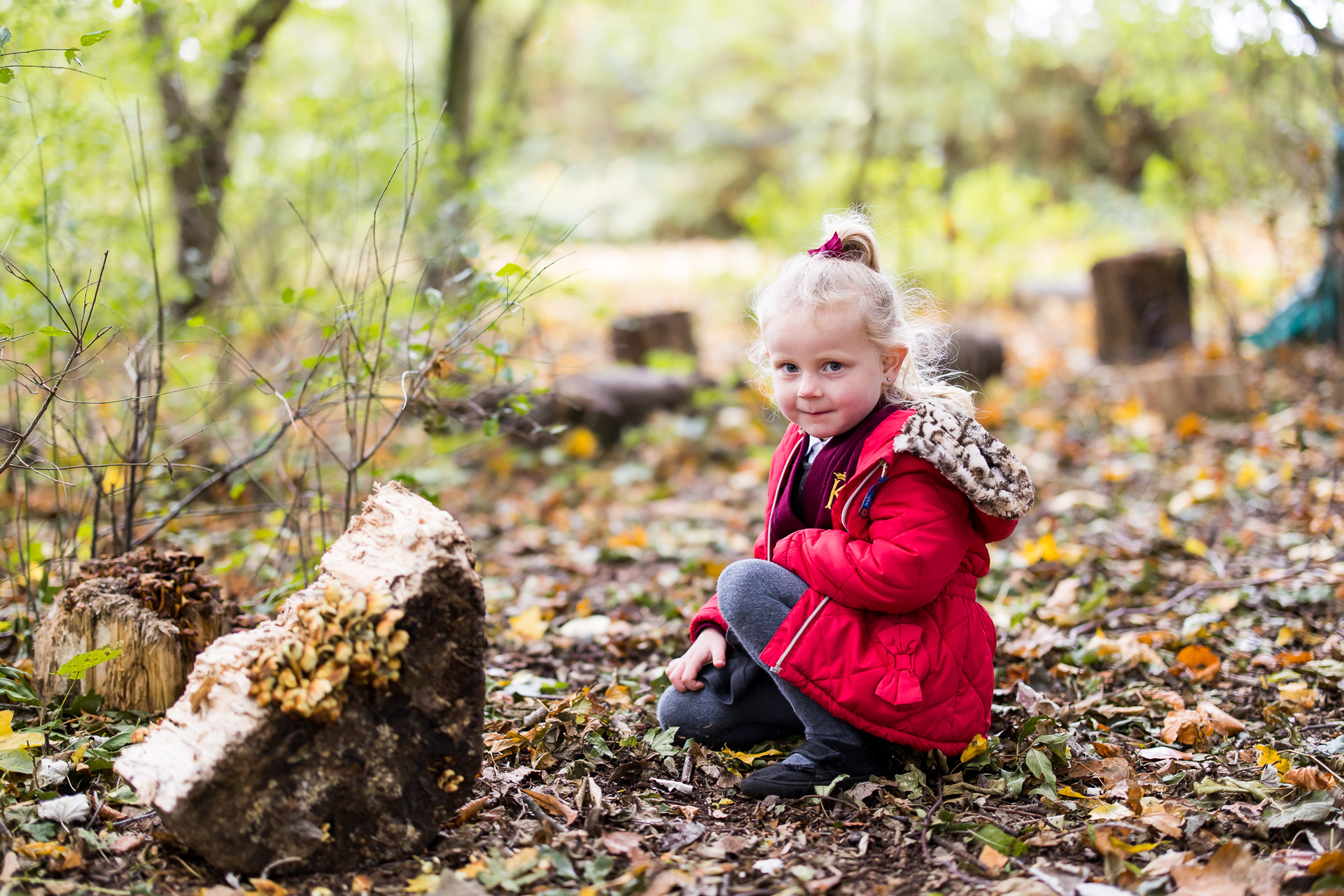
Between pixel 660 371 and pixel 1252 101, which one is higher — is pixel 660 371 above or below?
below

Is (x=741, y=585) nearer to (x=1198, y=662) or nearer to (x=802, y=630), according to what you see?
(x=802, y=630)

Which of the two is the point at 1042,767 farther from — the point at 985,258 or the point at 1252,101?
the point at 985,258

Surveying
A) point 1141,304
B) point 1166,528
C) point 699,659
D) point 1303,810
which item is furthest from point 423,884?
point 1141,304

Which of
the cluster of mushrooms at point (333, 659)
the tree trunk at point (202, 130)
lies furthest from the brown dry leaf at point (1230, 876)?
the tree trunk at point (202, 130)

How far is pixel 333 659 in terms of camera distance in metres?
1.87

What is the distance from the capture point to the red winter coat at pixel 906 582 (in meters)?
2.15

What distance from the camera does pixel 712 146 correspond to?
52.8 ft

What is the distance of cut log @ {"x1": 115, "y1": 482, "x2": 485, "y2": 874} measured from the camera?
6.00 feet

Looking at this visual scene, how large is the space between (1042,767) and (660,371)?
494cm

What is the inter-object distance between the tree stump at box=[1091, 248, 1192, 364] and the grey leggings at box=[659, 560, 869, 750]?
600 cm

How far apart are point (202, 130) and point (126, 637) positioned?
3.83 meters

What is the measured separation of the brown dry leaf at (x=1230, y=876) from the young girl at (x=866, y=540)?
22.9 inches

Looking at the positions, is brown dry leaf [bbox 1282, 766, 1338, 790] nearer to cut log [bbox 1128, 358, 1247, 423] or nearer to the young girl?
the young girl

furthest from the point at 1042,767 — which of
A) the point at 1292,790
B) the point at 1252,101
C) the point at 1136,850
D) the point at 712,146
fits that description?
the point at 712,146
